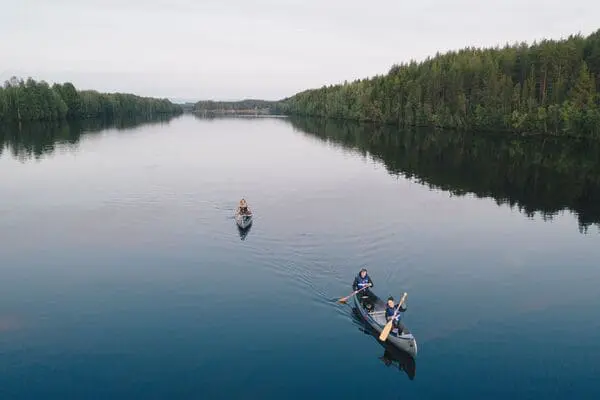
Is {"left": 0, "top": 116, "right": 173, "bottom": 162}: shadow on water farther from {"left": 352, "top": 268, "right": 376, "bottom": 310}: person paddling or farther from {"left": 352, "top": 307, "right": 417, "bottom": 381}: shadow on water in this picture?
{"left": 352, "top": 307, "right": 417, "bottom": 381}: shadow on water

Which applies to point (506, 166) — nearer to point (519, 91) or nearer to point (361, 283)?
point (519, 91)

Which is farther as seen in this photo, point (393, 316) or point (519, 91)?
point (519, 91)

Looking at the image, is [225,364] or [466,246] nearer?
[225,364]

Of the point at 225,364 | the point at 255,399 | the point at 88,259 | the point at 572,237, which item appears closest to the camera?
the point at 255,399

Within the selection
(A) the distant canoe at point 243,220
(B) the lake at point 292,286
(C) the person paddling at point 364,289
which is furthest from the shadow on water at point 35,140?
(C) the person paddling at point 364,289

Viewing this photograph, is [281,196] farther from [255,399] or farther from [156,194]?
[255,399]

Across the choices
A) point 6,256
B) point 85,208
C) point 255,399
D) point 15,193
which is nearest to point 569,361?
point 255,399

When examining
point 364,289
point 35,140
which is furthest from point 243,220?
point 35,140

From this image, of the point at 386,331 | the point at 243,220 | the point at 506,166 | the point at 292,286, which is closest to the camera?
the point at 386,331

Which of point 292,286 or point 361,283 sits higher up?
point 361,283
